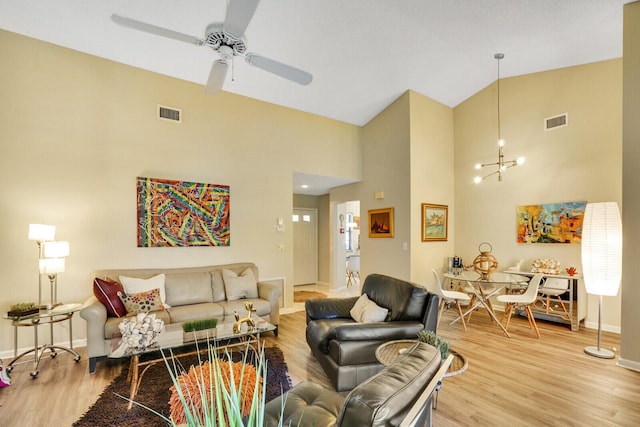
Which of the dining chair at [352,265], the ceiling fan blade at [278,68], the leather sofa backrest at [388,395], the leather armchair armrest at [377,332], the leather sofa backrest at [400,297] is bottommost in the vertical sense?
the dining chair at [352,265]

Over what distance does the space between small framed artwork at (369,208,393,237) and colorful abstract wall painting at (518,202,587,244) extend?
2.03 metres

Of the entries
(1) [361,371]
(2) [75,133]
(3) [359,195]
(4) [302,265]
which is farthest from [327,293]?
(2) [75,133]

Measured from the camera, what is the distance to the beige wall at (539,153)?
14.0ft

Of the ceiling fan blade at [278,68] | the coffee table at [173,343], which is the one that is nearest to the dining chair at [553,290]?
the coffee table at [173,343]

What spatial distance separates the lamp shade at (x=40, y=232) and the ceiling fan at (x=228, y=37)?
2200 mm

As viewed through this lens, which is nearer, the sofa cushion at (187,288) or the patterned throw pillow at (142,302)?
the patterned throw pillow at (142,302)

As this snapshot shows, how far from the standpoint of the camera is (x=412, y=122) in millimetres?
5148

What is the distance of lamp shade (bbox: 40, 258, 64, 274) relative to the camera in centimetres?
321

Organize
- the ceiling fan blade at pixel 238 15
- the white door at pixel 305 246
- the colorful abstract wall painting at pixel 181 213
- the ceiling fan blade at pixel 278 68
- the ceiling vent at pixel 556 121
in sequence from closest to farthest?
the ceiling fan blade at pixel 238 15 < the ceiling fan blade at pixel 278 68 < the colorful abstract wall painting at pixel 181 213 < the ceiling vent at pixel 556 121 < the white door at pixel 305 246

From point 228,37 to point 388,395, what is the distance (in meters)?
2.69

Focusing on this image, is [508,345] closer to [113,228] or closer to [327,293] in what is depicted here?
[327,293]

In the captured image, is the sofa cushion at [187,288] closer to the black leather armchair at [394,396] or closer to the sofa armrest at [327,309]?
the sofa armrest at [327,309]

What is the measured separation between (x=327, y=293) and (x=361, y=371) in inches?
167

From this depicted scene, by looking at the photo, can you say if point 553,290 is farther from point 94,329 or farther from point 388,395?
point 94,329
